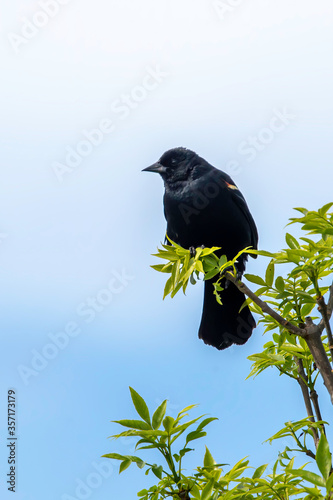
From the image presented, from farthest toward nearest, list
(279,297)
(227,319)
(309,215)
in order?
1. (227,319)
2. (279,297)
3. (309,215)

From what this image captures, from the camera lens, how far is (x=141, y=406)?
7.45 feet

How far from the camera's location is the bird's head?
15.6 ft

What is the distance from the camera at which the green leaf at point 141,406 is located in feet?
7.44

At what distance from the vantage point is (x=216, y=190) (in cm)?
457

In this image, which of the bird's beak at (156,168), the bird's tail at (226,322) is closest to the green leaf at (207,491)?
the bird's tail at (226,322)

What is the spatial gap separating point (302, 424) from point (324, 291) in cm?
60

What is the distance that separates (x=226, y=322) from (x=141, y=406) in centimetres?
227

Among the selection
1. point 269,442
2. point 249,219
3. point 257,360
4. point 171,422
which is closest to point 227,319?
point 249,219

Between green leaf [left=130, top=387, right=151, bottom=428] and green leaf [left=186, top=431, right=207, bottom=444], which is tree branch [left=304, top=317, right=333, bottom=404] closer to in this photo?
green leaf [left=186, top=431, right=207, bottom=444]

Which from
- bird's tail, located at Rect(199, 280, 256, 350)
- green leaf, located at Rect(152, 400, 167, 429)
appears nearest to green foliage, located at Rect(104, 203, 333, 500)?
green leaf, located at Rect(152, 400, 167, 429)

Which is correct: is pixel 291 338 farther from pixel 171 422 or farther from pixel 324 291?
pixel 171 422

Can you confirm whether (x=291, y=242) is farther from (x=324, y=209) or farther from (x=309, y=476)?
(x=309, y=476)

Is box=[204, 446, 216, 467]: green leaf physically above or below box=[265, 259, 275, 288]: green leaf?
below

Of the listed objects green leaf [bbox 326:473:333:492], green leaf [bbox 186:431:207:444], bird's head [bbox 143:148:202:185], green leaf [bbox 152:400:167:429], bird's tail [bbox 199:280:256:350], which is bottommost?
green leaf [bbox 326:473:333:492]
